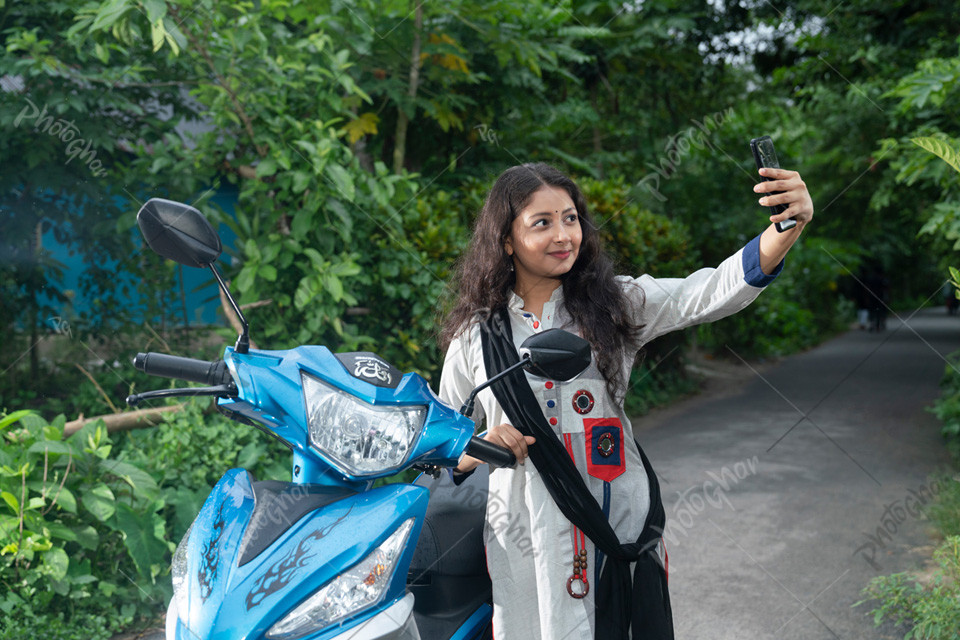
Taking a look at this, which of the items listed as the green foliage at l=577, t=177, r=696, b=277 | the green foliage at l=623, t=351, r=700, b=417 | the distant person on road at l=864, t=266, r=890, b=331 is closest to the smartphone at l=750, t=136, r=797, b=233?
the green foliage at l=577, t=177, r=696, b=277

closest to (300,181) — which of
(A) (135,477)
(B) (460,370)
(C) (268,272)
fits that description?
(C) (268,272)

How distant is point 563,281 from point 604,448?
1.47 ft

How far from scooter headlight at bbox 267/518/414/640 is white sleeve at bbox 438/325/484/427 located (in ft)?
2.10

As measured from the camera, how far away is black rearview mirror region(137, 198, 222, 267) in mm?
1614

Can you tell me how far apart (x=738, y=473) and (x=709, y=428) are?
1.75 m

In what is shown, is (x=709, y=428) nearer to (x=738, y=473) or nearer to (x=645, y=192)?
(x=738, y=473)

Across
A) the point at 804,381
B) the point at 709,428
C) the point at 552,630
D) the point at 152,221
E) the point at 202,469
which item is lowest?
the point at 804,381

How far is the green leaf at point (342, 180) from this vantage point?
4.23 metres

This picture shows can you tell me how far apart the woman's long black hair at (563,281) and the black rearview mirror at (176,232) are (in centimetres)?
75

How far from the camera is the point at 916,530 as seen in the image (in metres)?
5.00

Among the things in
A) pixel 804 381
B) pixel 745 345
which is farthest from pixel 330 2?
pixel 745 345

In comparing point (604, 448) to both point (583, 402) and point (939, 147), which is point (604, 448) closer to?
point (583, 402)

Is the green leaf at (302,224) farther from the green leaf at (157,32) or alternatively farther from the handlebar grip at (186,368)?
the handlebar grip at (186,368)

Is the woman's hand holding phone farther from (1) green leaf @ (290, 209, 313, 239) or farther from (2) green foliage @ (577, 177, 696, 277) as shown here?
(2) green foliage @ (577, 177, 696, 277)
